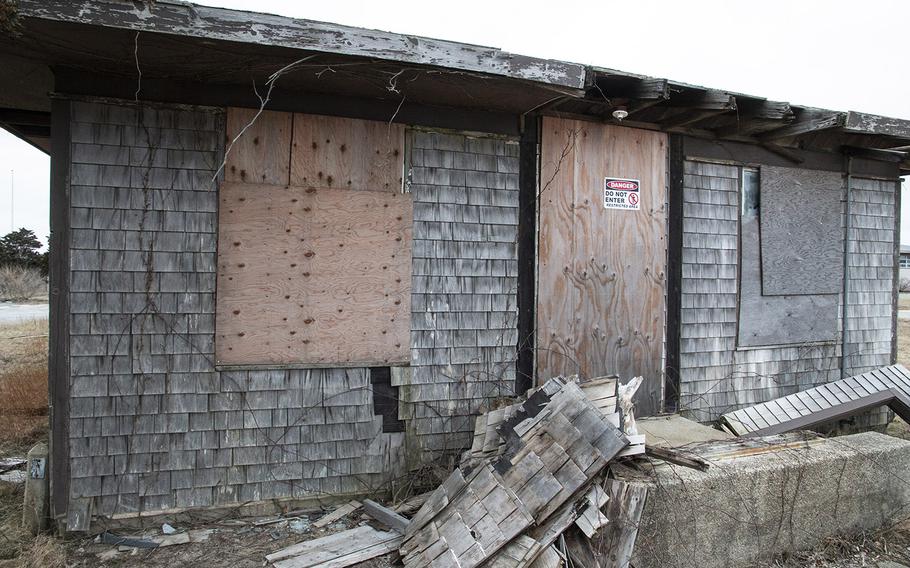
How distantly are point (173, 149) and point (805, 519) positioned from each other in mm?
5046

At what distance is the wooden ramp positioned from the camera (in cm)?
517

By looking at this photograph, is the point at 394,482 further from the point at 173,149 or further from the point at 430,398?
the point at 173,149

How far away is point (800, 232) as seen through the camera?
5.75 m

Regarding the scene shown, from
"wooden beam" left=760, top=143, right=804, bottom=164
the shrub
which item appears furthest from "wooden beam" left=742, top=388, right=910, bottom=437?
the shrub

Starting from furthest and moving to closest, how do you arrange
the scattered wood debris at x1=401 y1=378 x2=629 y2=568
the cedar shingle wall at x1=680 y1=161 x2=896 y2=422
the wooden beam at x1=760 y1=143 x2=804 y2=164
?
the wooden beam at x1=760 y1=143 x2=804 y2=164
the cedar shingle wall at x1=680 y1=161 x2=896 y2=422
the scattered wood debris at x1=401 y1=378 x2=629 y2=568

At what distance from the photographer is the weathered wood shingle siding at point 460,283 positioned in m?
4.46

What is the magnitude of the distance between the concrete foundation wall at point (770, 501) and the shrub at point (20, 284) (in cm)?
2436

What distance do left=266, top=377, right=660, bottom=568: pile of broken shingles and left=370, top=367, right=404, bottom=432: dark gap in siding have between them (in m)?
0.74

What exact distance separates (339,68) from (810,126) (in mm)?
4197

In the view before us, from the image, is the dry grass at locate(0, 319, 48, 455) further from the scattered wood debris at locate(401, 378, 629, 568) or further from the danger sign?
the danger sign

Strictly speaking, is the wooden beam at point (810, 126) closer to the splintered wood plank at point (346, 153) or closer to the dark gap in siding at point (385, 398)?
the splintered wood plank at point (346, 153)

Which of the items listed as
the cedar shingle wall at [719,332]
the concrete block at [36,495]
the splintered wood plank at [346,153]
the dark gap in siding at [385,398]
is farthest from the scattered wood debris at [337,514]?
the cedar shingle wall at [719,332]

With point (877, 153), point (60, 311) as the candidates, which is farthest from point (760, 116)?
point (60, 311)

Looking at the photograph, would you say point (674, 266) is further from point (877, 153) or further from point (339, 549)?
point (339, 549)
